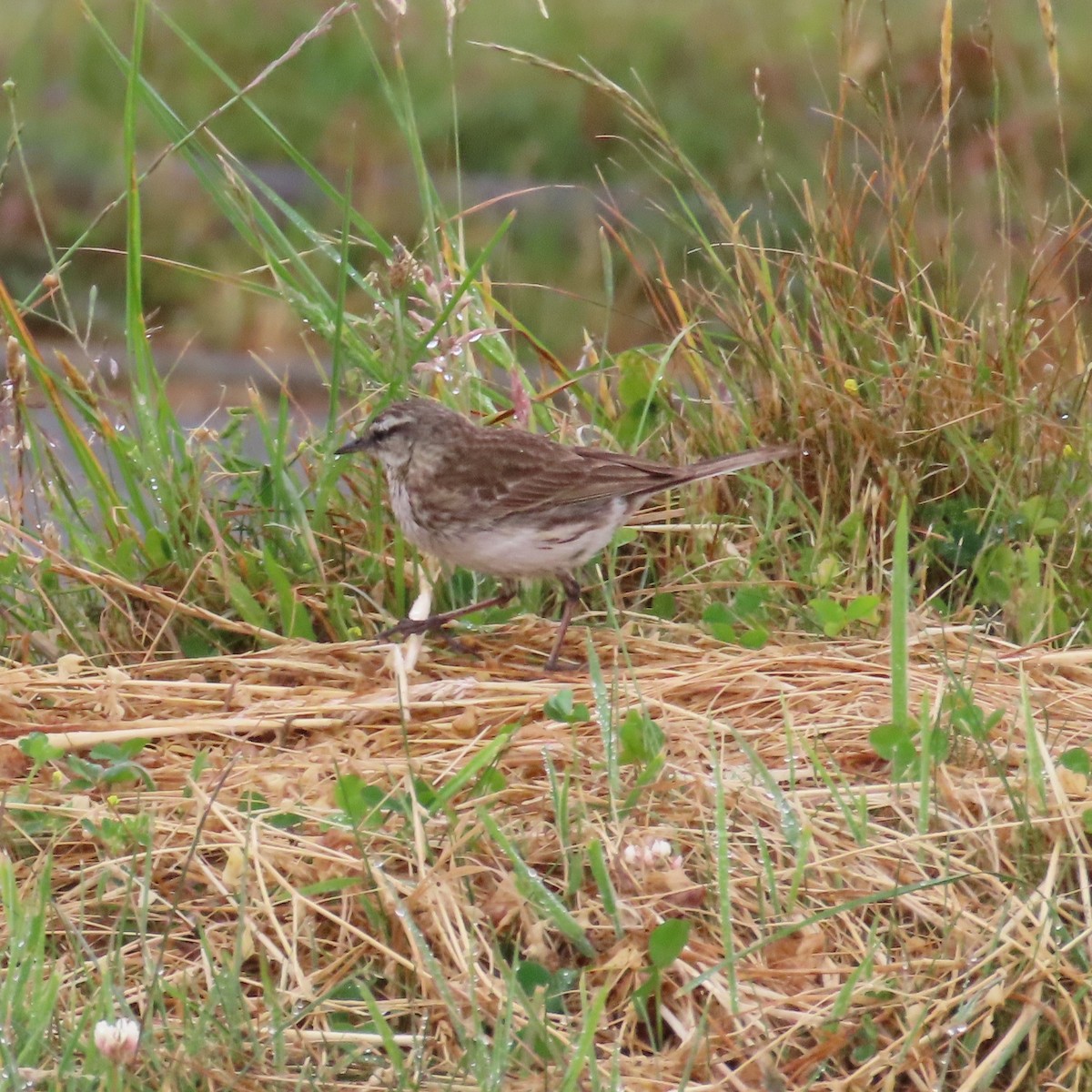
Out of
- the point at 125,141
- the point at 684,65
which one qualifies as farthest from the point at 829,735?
the point at 684,65

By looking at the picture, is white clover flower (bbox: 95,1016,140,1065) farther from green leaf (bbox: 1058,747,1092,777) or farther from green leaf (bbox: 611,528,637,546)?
green leaf (bbox: 611,528,637,546)

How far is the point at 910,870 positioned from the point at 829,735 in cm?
61

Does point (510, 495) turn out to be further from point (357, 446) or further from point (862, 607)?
point (862, 607)

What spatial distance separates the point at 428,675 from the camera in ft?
15.1

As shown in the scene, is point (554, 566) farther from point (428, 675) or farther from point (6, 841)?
point (6, 841)

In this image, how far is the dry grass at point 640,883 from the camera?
10.3 ft

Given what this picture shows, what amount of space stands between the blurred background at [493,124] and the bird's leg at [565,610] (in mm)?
4231

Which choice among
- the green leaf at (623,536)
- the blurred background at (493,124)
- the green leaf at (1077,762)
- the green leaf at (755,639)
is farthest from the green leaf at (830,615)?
the blurred background at (493,124)

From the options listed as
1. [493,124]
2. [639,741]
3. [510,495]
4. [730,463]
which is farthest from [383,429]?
[493,124]

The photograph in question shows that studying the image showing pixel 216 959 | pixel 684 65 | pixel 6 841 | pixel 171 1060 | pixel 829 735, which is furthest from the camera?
pixel 684 65

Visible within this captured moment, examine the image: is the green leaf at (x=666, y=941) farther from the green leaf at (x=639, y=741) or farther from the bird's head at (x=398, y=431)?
the bird's head at (x=398, y=431)

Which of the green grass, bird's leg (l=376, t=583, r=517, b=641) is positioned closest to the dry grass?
the green grass

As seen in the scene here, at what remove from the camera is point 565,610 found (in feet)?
15.8

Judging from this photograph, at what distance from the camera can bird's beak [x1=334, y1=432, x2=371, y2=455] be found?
512 cm
